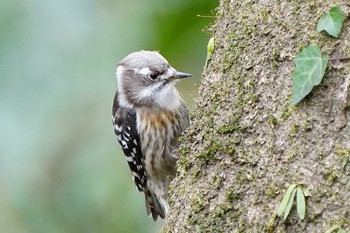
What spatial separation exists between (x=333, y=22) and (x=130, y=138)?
250 centimetres

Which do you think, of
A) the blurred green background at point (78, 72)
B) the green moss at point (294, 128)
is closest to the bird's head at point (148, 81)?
the blurred green background at point (78, 72)

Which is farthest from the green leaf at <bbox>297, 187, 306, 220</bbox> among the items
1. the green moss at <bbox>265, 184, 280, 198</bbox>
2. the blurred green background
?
the blurred green background

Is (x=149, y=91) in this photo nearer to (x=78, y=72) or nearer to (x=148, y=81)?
(x=148, y=81)

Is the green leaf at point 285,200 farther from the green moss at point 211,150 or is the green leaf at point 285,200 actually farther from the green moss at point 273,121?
the green moss at point 211,150

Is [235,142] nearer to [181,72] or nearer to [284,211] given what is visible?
[284,211]

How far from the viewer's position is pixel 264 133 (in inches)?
139

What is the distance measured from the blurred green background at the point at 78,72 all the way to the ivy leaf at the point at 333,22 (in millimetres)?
1647

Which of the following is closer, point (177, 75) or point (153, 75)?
point (177, 75)

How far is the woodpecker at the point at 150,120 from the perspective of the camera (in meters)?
5.48

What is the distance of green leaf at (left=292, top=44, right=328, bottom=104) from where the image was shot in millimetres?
3273

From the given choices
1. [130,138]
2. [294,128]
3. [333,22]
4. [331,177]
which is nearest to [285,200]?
[331,177]

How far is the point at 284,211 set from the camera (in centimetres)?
329

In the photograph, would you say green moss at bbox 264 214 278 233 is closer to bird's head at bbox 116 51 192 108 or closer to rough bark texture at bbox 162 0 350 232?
rough bark texture at bbox 162 0 350 232

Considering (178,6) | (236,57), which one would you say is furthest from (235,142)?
(178,6)
